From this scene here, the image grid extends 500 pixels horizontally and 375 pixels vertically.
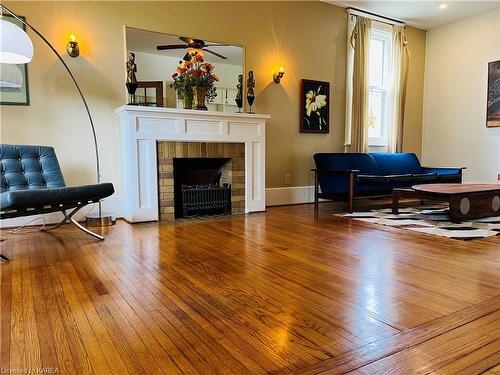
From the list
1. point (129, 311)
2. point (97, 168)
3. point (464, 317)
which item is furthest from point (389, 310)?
point (97, 168)

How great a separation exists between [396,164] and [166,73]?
11.9ft

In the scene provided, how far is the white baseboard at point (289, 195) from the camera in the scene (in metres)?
5.11

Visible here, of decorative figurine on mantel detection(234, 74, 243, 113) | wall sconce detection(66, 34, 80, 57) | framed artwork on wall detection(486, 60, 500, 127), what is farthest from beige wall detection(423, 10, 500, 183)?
wall sconce detection(66, 34, 80, 57)

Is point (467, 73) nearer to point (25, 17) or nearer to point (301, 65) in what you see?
point (301, 65)

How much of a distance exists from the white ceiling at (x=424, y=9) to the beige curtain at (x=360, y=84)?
25 cm

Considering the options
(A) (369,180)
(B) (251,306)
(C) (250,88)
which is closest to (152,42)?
(C) (250,88)

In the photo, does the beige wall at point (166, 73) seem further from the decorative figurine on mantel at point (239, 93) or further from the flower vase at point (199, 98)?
the flower vase at point (199, 98)

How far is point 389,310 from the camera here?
1664 mm

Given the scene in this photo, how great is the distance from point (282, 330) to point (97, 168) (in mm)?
2997

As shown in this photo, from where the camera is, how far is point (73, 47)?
370 centimetres

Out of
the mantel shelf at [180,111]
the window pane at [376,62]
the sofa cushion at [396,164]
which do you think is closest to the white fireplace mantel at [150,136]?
the mantel shelf at [180,111]

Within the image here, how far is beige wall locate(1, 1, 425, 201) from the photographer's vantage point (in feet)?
12.0

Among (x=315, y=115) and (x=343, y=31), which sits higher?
(x=343, y=31)

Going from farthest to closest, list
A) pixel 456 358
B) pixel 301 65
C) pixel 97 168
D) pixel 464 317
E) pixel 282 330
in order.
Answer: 1. pixel 301 65
2. pixel 97 168
3. pixel 464 317
4. pixel 282 330
5. pixel 456 358
